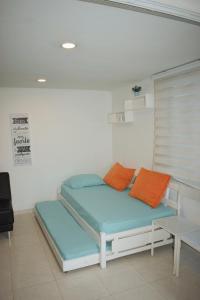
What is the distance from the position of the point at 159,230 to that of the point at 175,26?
2233 millimetres

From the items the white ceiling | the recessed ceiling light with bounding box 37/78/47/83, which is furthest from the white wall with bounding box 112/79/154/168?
the recessed ceiling light with bounding box 37/78/47/83

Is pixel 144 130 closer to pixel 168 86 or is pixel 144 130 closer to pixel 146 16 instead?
pixel 168 86

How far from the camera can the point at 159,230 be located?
2865mm

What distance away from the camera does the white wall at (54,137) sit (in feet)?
13.3

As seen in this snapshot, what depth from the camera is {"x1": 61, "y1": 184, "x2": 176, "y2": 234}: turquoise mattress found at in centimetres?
A: 266

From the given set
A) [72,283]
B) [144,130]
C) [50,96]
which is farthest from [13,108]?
[72,283]

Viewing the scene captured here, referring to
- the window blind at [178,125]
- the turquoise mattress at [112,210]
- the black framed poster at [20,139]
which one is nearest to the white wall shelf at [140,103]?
the window blind at [178,125]

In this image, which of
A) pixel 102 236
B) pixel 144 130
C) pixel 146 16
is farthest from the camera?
pixel 144 130

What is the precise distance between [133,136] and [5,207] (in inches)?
91.8

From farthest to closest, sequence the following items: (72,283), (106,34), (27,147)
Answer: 1. (27,147)
2. (72,283)
3. (106,34)

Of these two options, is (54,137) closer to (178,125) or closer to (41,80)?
(41,80)

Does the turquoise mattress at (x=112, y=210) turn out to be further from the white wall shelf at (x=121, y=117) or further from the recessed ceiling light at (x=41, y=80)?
the recessed ceiling light at (x=41, y=80)

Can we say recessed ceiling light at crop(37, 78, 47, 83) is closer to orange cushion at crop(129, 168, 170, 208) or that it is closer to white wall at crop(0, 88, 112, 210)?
white wall at crop(0, 88, 112, 210)

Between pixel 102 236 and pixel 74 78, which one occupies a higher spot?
pixel 74 78
